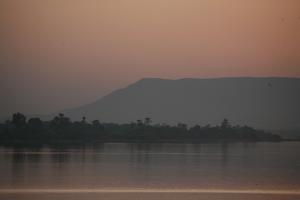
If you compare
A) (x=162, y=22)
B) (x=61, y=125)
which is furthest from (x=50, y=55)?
(x=162, y=22)

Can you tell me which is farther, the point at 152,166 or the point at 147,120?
the point at 152,166

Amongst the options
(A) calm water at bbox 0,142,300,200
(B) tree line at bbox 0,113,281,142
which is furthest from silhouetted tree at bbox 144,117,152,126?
A: (A) calm water at bbox 0,142,300,200

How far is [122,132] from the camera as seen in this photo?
668 centimetres

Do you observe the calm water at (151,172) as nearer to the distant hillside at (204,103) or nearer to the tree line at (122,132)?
the tree line at (122,132)

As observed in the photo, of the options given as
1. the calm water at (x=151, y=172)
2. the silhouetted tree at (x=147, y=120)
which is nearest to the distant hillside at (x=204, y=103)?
the silhouetted tree at (x=147, y=120)

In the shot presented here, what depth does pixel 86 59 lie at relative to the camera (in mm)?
6316

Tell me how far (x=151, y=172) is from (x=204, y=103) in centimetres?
198

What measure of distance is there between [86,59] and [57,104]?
613 mm

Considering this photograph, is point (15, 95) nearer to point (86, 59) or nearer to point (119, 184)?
point (86, 59)

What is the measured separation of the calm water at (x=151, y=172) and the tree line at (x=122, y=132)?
0.21m

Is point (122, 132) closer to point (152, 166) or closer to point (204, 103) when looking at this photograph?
point (204, 103)

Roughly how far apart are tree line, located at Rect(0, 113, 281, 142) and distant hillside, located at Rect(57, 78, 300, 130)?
0.32 feet

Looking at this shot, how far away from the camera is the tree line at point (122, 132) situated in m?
6.49

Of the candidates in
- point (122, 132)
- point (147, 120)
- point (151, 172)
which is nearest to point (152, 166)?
point (151, 172)
